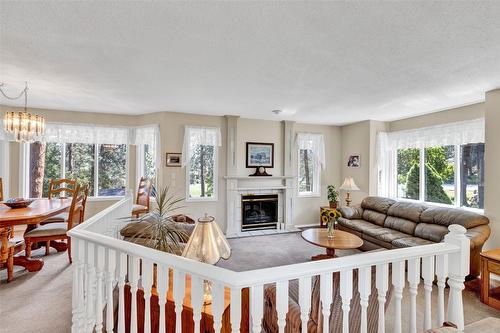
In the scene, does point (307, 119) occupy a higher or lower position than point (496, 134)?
higher

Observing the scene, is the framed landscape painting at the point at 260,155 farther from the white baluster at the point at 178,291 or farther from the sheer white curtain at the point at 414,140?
the white baluster at the point at 178,291

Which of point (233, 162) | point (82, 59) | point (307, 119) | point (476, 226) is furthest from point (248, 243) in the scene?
point (82, 59)

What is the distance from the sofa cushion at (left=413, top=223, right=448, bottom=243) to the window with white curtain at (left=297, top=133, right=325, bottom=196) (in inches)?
99.1

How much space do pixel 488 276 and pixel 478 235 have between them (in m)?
0.59

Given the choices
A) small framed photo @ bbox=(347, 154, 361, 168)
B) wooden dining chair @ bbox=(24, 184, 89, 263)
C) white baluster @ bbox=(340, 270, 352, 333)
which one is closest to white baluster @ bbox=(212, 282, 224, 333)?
white baluster @ bbox=(340, 270, 352, 333)

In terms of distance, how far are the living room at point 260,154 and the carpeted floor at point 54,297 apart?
0.08 feet

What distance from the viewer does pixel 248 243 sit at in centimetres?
458

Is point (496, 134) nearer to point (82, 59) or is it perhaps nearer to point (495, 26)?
point (495, 26)

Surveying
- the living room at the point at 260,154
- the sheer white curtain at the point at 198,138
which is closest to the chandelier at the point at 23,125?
the living room at the point at 260,154

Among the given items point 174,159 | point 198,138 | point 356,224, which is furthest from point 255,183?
point 356,224

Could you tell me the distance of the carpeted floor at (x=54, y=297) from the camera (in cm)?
213

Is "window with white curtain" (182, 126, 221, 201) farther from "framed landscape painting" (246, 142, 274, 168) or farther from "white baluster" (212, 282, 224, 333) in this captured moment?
"white baluster" (212, 282, 224, 333)

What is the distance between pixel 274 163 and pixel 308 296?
4.56m

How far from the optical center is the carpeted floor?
2.13m
